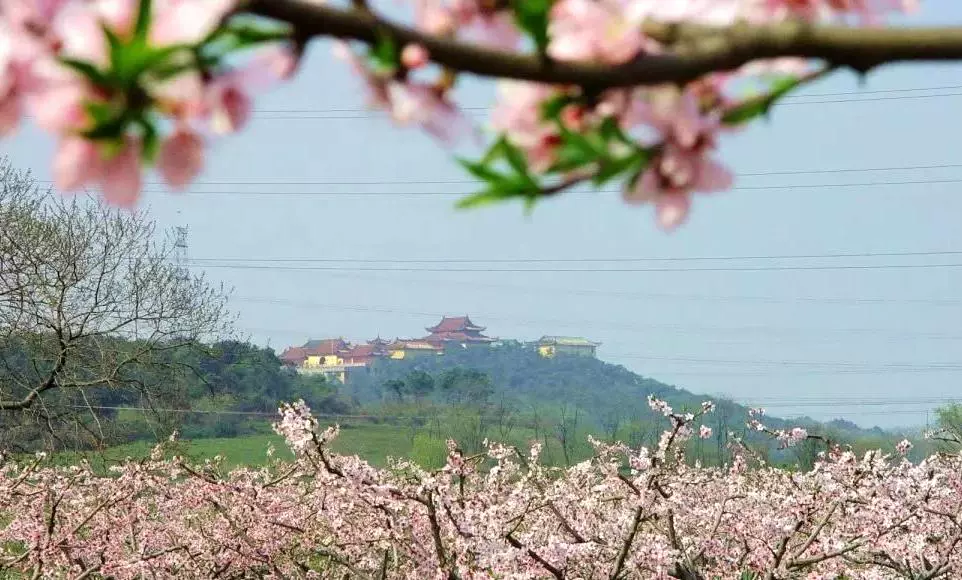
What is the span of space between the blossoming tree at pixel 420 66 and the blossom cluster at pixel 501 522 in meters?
3.10

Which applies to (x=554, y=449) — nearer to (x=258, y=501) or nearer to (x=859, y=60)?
(x=258, y=501)

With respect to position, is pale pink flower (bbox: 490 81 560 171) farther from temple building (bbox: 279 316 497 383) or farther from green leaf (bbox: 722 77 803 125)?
temple building (bbox: 279 316 497 383)

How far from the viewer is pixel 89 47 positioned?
70 cm

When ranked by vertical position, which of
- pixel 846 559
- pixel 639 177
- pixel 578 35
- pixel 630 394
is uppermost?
pixel 578 35

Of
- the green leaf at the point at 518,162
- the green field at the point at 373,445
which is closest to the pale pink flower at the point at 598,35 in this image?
the green leaf at the point at 518,162

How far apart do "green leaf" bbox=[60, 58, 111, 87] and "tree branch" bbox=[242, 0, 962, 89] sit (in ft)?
0.44

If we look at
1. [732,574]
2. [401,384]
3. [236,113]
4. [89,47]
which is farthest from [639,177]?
[401,384]

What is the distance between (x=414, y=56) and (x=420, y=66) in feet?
0.07

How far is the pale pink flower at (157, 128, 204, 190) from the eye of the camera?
2.64ft

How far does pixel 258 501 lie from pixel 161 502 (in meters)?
1.28

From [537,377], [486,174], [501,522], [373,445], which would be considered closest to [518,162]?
[486,174]

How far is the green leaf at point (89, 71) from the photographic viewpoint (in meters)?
0.68

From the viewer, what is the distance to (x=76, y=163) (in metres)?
0.77

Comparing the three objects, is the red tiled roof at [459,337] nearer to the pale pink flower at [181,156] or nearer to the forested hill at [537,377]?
the forested hill at [537,377]
